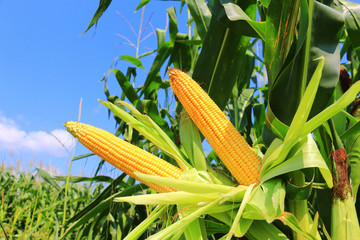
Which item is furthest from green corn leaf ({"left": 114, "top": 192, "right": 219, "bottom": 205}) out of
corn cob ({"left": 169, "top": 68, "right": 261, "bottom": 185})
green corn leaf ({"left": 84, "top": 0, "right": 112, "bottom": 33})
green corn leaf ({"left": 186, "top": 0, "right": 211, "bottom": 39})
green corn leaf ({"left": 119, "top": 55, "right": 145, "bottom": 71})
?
green corn leaf ({"left": 119, "top": 55, "right": 145, "bottom": 71})

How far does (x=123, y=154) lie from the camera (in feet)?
4.86

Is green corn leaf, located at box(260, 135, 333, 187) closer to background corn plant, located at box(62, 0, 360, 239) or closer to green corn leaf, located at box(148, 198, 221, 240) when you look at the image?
background corn plant, located at box(62, 0, 360, 239)

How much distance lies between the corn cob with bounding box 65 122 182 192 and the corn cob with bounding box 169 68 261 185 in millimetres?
228

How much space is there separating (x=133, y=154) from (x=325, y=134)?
95 centimetres

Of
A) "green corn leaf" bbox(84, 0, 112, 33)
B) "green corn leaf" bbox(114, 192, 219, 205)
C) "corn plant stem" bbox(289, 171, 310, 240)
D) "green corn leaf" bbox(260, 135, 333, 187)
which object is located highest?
"green corn leaf" bbox(84, 0, 112, 33)

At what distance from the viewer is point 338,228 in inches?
52.3

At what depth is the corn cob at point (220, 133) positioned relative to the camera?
51.9 inches

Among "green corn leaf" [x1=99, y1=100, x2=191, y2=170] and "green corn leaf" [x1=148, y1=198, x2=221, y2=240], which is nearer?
"green corn leaf" [x1=148, y1=198, x2=221, y2=240]

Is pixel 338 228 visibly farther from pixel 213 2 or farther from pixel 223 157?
pixel 213 2

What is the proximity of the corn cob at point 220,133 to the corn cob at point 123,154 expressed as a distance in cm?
23

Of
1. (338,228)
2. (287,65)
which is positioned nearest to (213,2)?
(287,65)

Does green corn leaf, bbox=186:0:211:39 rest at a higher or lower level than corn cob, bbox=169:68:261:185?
higher

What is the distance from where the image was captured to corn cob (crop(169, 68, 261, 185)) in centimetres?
132

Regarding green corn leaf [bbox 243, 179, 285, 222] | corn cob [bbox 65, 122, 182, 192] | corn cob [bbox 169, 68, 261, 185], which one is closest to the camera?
green corn leaf [bbox 243, 179, 285, 222]
